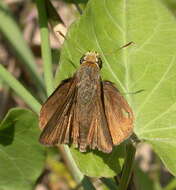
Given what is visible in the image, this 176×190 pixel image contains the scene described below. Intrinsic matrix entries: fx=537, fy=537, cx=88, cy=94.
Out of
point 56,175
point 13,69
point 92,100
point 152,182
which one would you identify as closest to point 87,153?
point 92,100

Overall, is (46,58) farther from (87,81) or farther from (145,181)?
(145,181)

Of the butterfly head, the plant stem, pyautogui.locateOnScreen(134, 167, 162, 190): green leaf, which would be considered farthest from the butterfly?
the plant stem

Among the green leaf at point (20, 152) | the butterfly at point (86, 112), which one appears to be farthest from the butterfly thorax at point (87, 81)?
the green leaf at point (20, 152)

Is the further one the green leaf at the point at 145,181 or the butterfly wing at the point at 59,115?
the green leaf at the point at 145,181

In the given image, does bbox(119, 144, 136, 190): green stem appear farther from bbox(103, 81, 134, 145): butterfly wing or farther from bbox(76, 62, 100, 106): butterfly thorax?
bbox(76, 62, 100, 106): butterfly thorax

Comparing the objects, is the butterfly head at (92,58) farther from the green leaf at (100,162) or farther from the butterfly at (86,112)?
the green leaf at (100,162)
